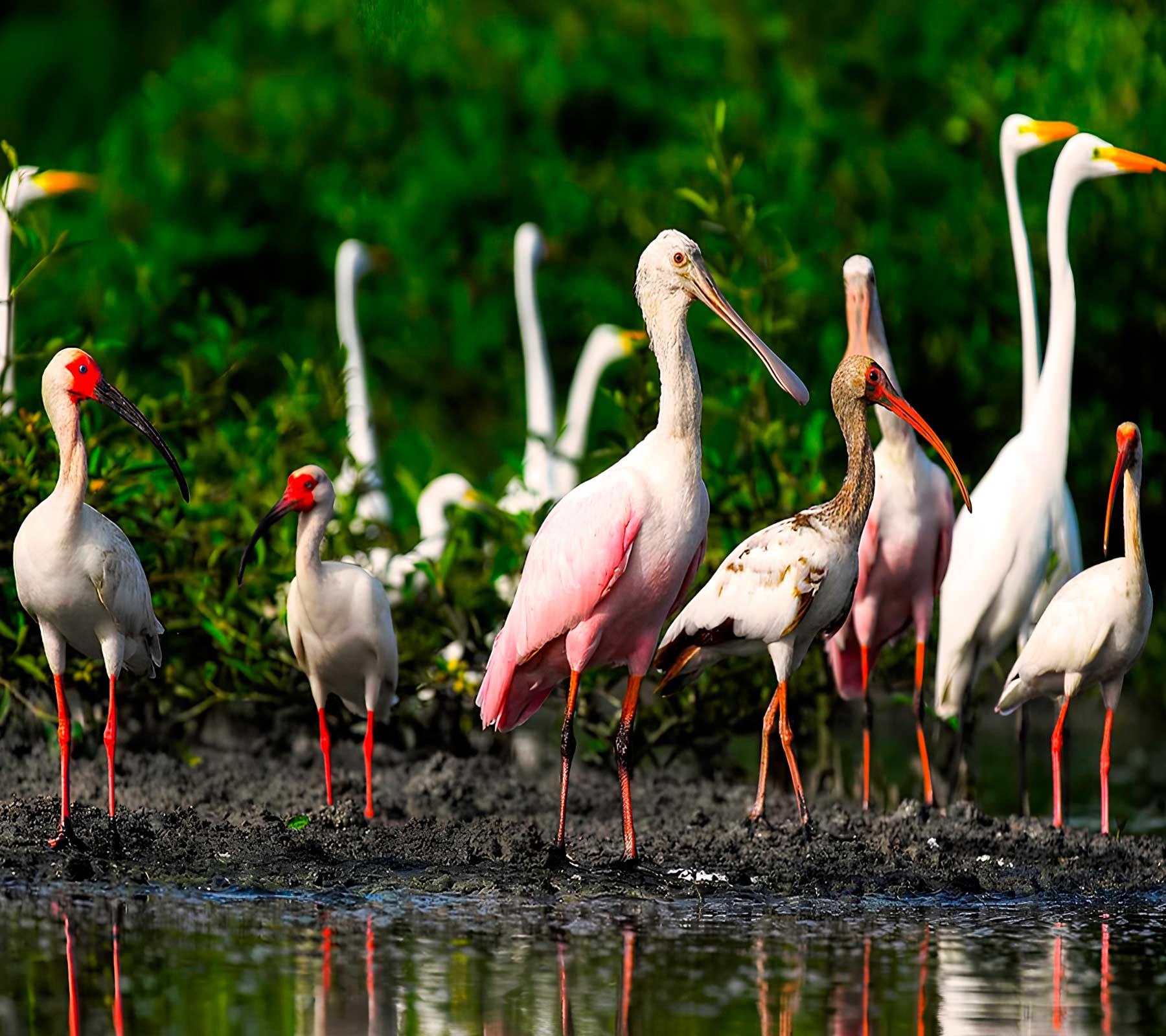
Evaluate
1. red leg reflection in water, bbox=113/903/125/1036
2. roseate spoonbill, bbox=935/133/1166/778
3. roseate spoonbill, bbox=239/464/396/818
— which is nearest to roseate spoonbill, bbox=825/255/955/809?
roseate spoonbill, bbox=935/133/1166/778

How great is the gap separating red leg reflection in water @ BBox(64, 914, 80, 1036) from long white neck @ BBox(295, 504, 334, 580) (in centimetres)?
272

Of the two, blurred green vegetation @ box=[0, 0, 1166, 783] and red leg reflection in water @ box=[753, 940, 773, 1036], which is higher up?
blurred green vegetation @ box=[0, 0, 1166, 783]

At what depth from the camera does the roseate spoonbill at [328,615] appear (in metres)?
8.80

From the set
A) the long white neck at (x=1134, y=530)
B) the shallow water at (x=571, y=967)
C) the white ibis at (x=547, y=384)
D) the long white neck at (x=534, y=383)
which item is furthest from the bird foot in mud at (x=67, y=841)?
the long white neck at (x=534, y=383)

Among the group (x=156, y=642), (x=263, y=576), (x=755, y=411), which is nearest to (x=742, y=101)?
(x=755, y=411)

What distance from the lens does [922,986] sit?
18.7ft

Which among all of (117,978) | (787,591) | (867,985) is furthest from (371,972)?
(787,591)

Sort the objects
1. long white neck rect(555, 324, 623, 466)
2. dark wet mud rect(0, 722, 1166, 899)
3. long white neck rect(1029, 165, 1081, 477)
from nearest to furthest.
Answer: dark wet mud rect(0, 722, 1166, 899), long white neck rect(1029, 165, 1081, 477), long white neck rect(555, 324, 623, 466)

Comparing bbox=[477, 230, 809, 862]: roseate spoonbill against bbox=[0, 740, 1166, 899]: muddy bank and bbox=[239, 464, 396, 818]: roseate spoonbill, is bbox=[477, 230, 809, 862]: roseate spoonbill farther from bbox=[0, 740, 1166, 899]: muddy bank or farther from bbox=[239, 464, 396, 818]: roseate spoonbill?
bbox=[239, 464, 396, 818]: roseate spoonbill

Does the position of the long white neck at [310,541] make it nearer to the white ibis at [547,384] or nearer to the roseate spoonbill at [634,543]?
the roseate spoonbill at [634,543]

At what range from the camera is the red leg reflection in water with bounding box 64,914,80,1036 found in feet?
16.4

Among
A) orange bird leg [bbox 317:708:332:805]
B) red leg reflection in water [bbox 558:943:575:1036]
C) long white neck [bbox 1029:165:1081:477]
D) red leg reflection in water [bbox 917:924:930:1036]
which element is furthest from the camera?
long white neck [bbox 1029:165:1081:477]

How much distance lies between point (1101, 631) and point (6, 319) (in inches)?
193

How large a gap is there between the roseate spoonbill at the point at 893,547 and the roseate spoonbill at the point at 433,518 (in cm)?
227
